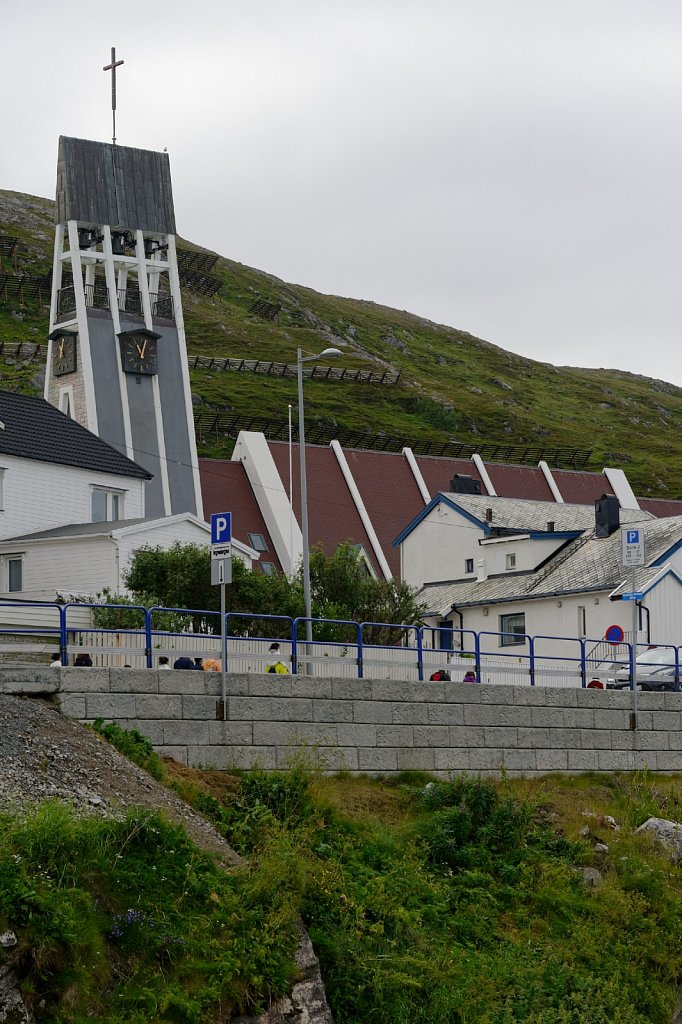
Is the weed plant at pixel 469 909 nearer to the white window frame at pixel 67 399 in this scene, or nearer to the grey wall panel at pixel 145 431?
the grey wall panel at pixel 145 431

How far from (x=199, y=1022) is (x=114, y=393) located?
199 ft

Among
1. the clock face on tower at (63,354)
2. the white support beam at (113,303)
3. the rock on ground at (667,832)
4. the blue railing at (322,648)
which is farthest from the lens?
the clock face on tower at (63,354)

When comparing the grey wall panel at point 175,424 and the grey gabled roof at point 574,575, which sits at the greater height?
the grey wall panel at point 175,424

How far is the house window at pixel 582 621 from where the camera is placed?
46484 millimetres


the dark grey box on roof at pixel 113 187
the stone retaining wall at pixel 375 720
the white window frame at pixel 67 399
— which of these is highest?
the dark grey box on roof at pixel 113 187

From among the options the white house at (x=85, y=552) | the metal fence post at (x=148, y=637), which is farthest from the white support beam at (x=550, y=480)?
the metal fence post at (x=148, y=637)

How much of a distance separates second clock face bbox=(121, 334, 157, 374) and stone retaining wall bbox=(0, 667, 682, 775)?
1908 inches

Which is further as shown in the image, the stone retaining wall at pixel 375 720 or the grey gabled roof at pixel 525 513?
the grey gabled roof at pixel 525 513

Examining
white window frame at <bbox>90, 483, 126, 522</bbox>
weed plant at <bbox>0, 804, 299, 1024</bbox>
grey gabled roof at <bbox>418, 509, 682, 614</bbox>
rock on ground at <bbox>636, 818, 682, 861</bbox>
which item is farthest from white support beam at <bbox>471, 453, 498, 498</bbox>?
weed plant at <bbox>0, 804, 299, 1024</bbox>

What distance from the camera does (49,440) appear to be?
5012cm

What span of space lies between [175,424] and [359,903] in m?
57.7

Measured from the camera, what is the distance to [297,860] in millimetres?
18562

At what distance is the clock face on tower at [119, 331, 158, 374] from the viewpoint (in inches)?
2931

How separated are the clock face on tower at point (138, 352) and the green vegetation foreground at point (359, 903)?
50.9m
